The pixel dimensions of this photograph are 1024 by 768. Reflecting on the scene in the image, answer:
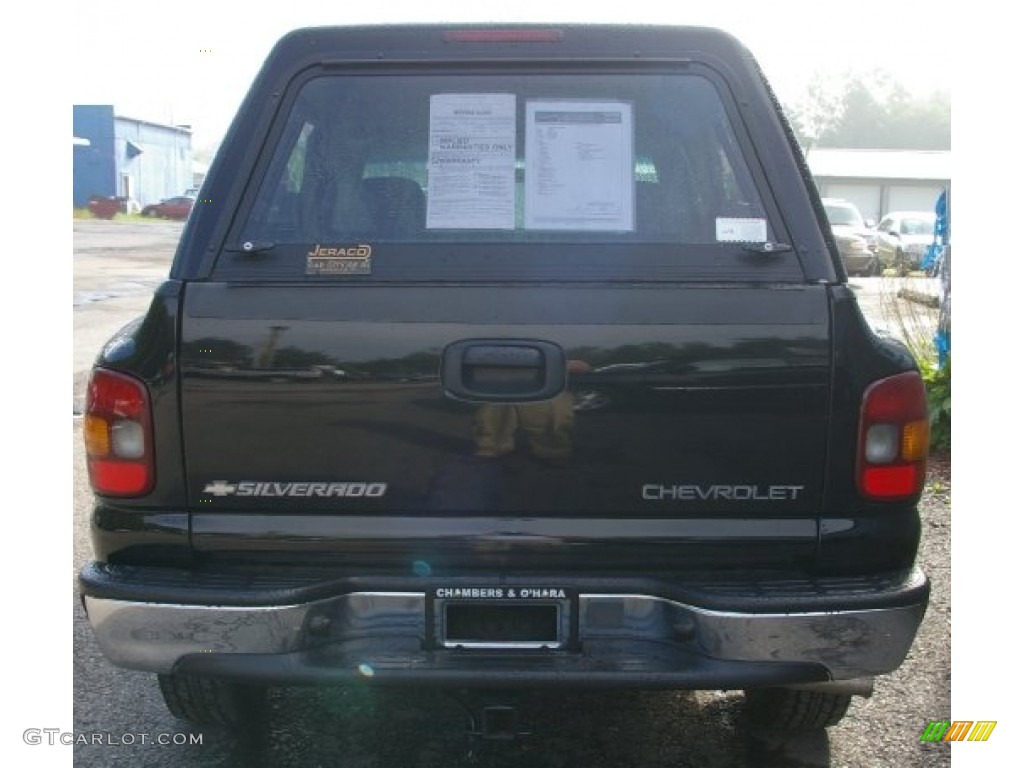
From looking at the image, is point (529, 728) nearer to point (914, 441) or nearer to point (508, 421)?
point (508, 421)

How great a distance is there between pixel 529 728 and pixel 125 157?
150ft

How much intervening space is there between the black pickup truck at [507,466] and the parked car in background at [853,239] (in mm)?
13771

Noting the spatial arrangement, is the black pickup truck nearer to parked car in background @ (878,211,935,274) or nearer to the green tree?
parked car in background @ (878,211,935,274)

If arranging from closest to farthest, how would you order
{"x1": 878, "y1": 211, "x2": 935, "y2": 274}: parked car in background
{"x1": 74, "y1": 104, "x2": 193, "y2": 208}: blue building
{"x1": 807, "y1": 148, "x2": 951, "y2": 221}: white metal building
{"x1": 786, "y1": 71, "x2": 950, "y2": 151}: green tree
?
{"x1": 878, "y1": 211, "x2": 935, "y2": 274}: parked car in background < {"x1": 807, "y1": 148, "x2": 951, "y2": 221}: white metal building < {"x1": 74, "y1": 104, "x2": 193, "y2": 208}: blue building < {"x1": 786, "y1": 71, "x2": 950, "y2": 151}: green tree

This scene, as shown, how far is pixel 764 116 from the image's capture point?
107 inches

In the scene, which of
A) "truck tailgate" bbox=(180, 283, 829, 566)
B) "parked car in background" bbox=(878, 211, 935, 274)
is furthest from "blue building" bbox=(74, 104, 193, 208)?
"truck tailgate" bbox=(180, 283, 829, 566)

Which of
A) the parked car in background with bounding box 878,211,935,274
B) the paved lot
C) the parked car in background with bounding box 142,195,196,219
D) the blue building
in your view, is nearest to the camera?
the paved lot

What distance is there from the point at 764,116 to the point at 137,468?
6.07ft

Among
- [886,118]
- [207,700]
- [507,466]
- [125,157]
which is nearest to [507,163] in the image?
[507,466]

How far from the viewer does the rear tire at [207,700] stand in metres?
3.04

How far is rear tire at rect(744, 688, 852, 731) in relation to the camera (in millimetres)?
3096

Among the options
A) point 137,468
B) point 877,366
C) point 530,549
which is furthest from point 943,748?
point 137,468

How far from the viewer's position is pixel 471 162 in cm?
274

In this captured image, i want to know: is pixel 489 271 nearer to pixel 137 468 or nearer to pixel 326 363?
pixel 326 363
